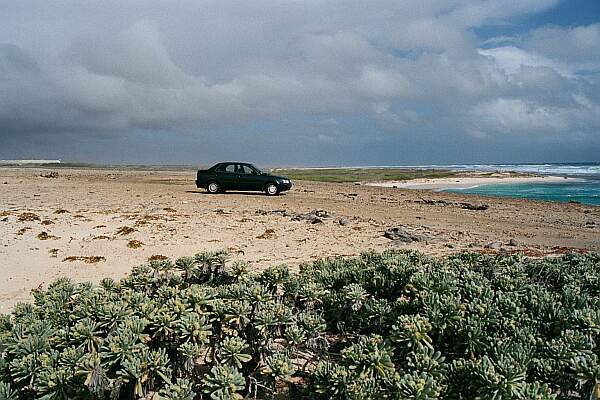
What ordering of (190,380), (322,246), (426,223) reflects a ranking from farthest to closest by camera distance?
1. (426,223)
2. (322,246)
3. (190,380)

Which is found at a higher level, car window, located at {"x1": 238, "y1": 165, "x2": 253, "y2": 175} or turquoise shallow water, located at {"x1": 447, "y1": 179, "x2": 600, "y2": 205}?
car window, located at {"x1": 238, "y1": 165, "x2": 253, "y2": 175}

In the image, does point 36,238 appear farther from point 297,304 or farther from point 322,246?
point 297,304

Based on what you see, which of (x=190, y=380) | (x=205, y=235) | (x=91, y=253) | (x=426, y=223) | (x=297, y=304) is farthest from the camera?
(x=426, y=223)

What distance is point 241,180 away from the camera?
848 inches

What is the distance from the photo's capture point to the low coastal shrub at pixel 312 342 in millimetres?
2613

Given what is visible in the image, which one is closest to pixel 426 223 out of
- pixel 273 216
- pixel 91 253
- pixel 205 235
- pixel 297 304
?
pixel 273 216

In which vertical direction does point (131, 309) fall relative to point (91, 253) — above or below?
above

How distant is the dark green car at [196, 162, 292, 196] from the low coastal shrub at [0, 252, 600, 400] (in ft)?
56.7

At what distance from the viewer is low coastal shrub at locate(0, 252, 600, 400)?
2613mm

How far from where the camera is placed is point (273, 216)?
13.7 meters

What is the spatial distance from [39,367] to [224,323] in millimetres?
1209

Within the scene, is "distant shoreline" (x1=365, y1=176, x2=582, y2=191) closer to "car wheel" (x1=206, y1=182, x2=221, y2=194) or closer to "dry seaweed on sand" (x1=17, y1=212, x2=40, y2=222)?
"car wheel" (x1=206, y1=182, x2=221, y2=194)

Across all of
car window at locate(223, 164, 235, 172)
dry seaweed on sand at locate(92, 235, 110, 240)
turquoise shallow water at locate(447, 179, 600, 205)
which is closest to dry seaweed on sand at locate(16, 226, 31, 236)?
dry seaweed on sand at locate(92, 235, 110, 240)

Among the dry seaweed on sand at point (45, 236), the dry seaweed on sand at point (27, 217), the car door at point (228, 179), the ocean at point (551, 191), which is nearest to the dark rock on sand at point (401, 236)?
the dry seaweed on sand at point (45, 236)
